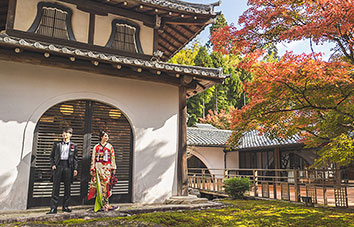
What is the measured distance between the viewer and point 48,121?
19.9 feet

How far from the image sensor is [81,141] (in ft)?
20.5

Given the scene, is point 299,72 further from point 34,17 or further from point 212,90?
point 212,90

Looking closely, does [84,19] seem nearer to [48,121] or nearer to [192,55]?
[48,121]

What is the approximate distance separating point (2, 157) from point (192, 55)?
26.7 metres

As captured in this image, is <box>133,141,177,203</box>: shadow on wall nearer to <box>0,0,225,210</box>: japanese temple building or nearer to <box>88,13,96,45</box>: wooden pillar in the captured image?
<box>0,0,225,210</box>: japanese temple building

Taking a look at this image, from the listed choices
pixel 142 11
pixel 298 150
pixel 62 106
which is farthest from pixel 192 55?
pixel 62 106

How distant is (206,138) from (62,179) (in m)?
14.0

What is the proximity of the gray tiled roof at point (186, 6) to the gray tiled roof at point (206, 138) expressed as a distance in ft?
35.2

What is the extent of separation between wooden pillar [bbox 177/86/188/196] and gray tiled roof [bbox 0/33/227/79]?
0.86 m

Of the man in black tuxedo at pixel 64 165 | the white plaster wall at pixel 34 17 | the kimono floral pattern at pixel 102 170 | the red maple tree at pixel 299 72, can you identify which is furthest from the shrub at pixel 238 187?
the white plaster wall at pixel 34 17

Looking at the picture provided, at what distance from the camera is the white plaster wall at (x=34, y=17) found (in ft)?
20.9

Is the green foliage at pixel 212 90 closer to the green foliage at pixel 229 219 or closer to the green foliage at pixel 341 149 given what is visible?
the green foliage at pixel 229 219

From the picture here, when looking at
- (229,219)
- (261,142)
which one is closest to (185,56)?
(261,142)

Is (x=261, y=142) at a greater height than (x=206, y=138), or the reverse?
(x=206, y=138)
